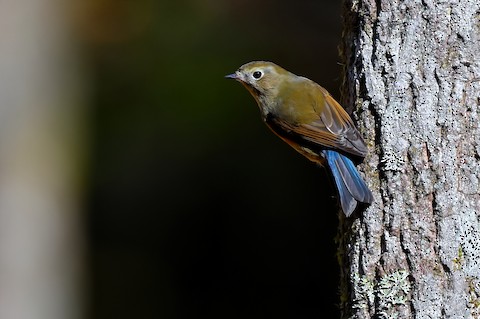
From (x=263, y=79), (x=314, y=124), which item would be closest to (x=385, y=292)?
(x=314, y=124)

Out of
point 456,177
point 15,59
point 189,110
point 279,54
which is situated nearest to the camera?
point 456,177

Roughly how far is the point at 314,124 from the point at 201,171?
5.60 meters

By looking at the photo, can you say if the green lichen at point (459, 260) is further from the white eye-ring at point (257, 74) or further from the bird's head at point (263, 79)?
the white eye-ring at point (257, 74)

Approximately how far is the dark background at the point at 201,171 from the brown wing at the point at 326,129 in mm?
3953

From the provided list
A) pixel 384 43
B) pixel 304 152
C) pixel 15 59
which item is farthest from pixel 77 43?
pixel 384 43

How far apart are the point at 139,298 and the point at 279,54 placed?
3.56 metres

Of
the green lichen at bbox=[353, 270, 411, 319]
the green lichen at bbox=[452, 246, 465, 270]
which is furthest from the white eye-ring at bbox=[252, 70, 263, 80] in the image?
the green lichen at bbox=[452, 246, 465, 270]

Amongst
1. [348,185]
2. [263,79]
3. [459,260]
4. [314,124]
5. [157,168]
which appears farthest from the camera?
[157,168]

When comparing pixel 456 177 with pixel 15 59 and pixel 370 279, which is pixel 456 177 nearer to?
pixel 370 279

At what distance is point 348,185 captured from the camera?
3455 millimetres

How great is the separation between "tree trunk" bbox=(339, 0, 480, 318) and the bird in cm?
8

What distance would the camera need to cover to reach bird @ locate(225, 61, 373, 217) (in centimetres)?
352

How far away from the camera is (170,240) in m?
9.77

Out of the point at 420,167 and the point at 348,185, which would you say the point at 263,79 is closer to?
the point at 348,185
